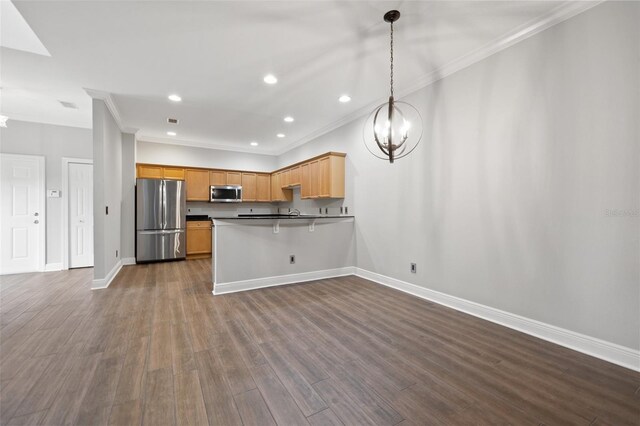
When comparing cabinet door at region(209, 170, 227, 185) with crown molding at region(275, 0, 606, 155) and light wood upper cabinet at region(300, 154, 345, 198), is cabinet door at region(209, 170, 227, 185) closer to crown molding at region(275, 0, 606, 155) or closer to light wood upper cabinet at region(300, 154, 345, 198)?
light wood upper cabinet at region(300, 154, 345, 198)

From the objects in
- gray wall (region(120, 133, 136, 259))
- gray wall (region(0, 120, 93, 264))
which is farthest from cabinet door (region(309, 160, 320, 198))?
gray wall (region(0, 120, 93, 264))

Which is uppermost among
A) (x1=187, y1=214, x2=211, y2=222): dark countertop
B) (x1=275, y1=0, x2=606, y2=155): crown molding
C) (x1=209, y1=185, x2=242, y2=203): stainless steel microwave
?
(x1=275, y1=0, x2=606, y2=155): crown molding

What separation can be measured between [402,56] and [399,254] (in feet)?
8.35

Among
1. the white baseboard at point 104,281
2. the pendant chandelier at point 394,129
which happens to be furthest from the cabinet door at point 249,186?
the pendant chandelier at point 394,129

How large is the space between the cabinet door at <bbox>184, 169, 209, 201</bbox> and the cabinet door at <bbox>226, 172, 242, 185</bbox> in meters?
0.56

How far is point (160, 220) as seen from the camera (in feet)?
19.3

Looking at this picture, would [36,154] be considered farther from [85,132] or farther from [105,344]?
[105,344]

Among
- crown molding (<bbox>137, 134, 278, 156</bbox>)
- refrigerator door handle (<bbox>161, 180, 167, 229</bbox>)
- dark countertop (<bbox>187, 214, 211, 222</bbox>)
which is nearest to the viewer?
refrigerator door handle (<bbox>161, 180, 167, 229</bbox>)

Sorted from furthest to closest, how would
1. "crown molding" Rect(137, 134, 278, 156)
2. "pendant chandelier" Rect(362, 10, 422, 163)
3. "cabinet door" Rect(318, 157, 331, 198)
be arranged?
"crown molding" Rect(137, 134, 278, 156)
"cabinet door" Rect(318, 157, 331, 198)
"pendant chandelier" Rect(362, 10, 422, 163)

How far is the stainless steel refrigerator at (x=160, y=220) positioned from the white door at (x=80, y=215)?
83cm

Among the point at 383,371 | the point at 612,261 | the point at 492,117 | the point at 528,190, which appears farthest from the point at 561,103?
the point at 383,371

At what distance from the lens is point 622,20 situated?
200 centimetres

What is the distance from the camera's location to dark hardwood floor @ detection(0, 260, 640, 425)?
151 cm

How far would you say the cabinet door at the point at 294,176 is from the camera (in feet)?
20.3
